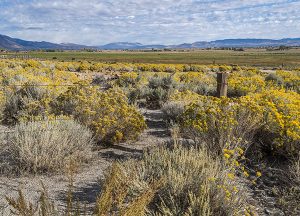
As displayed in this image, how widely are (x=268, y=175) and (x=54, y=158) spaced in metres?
3.71

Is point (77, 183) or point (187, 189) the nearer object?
point (187, 189)

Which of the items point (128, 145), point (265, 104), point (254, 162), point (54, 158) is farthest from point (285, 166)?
point (54, 158)

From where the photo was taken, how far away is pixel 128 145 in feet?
25.0

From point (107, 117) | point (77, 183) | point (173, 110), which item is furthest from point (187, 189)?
point (173, 110)

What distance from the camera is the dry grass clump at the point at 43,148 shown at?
5684 millimetres

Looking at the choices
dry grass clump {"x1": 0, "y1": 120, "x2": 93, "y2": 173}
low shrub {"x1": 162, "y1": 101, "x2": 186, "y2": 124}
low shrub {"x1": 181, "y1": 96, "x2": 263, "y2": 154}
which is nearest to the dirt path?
dry grass clump {"x1": 0, "y1": 120, "x2": 93, "y2": 173}

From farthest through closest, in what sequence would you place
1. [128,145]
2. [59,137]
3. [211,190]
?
[128,145] < [59,137] < [211,190]

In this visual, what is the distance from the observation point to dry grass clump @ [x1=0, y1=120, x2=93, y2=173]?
5684mm

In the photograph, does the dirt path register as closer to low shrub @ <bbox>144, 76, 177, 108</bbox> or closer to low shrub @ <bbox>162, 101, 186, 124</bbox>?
low shrub @ <bbox>162, 101, 186, 124</bbox>

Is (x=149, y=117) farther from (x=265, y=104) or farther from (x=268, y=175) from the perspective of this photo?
(x=268, y=175)

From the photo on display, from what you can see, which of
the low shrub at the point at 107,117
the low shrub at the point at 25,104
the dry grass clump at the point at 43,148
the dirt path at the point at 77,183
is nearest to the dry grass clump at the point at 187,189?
the dirt path at the point at 77,183

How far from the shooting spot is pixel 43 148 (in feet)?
19.0

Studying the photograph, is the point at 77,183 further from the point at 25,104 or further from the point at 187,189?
the point at 25,104

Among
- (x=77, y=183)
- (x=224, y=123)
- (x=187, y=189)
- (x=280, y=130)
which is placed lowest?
(x=77, y=183)
